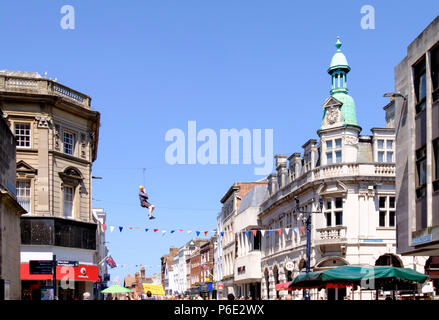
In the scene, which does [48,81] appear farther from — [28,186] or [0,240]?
[0,240]

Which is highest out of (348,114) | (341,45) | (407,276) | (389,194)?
(341,45)

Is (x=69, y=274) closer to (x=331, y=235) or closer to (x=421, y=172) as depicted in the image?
(x=331, y=235)

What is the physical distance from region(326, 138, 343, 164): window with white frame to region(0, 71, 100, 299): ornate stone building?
16.5 meters

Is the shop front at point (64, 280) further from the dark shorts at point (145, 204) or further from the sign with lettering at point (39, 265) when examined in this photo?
the dark shorts at point (145, 204)

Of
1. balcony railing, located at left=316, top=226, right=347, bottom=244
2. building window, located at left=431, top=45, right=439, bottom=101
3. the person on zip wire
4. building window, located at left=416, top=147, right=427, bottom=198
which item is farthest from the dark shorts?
building window, located at left=431, top=45, right=439, bottom=101

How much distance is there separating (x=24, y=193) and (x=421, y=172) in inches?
927

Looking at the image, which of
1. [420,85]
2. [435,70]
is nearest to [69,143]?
[420,85]

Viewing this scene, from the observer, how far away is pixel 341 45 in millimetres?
50219

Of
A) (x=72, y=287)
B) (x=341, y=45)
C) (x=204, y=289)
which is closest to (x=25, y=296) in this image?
(x=72, y=287)

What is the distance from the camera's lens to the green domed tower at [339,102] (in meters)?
44.9

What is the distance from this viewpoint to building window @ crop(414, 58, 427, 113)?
25188 mm

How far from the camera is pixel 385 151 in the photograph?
145ft

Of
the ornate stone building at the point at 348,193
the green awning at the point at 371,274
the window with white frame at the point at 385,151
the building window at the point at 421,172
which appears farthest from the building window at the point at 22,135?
the building window at the point at 421,172
